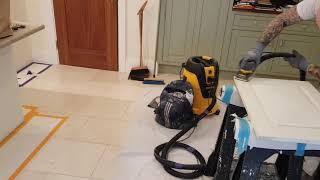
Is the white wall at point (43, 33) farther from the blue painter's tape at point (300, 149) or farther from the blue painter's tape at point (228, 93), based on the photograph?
the blue painter's tape at point (300, 149)

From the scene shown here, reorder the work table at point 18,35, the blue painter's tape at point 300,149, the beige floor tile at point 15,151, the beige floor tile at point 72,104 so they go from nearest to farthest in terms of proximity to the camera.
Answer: the blue painter's tape at point 300,149 < the work table at point 18,35 < the beige floor tile at point 15,151 < the beige floor tile at point 72,104

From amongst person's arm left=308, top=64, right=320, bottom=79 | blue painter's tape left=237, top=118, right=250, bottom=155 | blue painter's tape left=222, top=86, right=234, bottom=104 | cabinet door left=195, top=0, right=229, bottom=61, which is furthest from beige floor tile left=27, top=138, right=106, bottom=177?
cabinet door left=195, top=0, right=229, bottom=61

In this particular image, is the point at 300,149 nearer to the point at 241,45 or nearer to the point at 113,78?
the point at 241,45

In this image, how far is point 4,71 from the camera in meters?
2.15

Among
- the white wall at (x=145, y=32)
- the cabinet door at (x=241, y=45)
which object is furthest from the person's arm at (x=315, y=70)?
the white wall at (x=145, y=32)

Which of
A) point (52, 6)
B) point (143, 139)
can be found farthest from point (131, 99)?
point (52, 6)

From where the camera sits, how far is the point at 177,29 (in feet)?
10.9

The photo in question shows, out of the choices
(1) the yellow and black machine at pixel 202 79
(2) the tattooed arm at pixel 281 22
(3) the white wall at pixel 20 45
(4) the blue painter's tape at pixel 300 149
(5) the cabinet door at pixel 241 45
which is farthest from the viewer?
(3) the white wall at pixel 20 45

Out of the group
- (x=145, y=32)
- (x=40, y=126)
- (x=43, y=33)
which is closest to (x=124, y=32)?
(x=145, y=32)

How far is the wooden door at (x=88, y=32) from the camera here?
342 cm

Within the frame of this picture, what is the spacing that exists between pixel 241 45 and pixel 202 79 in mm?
993

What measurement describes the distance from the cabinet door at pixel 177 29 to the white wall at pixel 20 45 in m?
1.67

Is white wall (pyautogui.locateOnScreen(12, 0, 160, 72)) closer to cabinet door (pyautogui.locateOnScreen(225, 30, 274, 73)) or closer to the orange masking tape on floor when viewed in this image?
cabinet door (pyautogui.locateOnScreen(225, 30, 274, 73))

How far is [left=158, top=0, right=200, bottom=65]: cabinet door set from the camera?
126 inches
